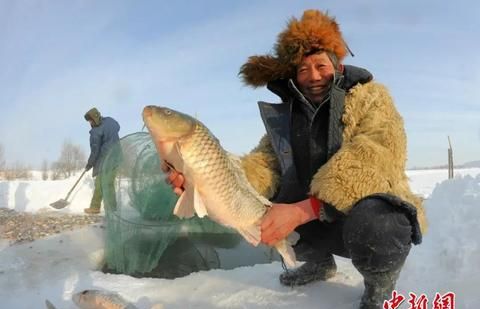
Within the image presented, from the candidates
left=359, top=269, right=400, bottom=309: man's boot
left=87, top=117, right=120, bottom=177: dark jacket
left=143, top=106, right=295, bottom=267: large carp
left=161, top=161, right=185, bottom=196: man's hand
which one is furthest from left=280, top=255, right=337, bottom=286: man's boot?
left=87, top=117, right=120, bottom=177: dark jacket

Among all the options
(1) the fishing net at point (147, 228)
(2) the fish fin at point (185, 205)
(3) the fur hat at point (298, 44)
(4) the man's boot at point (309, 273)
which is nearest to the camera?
(2) the fish fin at point (185, 205)

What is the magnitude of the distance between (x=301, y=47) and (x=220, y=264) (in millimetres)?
2477

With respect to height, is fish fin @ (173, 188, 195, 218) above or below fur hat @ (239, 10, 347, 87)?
below

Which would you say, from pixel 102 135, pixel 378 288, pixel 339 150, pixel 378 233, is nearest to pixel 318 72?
pixel 339 150

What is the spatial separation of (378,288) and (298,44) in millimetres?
1506

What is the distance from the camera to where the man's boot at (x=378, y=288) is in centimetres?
225

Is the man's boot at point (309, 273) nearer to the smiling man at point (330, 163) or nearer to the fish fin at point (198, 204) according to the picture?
the smiling man at point (330, 163)

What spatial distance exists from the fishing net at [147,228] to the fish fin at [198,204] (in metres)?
2.17

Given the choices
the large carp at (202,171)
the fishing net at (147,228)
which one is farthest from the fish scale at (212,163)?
the fishing net at (147,228)

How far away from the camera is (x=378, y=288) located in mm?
2281

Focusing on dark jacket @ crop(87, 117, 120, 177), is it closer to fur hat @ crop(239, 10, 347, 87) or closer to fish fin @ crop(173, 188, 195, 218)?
fur hat @ crop(239, 10, 347, 87)

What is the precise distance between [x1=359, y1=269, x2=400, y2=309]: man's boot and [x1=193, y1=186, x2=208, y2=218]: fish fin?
1.01 meters

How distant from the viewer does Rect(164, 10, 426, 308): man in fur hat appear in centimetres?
207

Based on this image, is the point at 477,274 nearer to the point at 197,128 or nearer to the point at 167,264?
the point at 197,128
